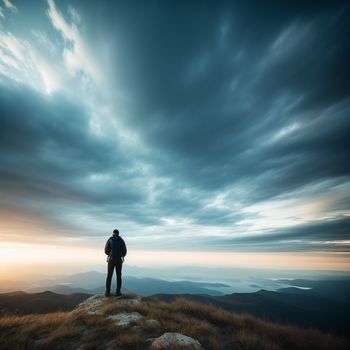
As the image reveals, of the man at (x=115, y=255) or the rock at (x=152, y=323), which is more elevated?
the man at (x=115, y=255)

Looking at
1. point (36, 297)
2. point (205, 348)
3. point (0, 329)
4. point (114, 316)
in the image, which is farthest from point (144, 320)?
point (36, 297)

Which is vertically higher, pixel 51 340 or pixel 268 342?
pixel 51 340

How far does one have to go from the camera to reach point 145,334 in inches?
246

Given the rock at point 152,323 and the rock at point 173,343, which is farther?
the rock at point 152,323

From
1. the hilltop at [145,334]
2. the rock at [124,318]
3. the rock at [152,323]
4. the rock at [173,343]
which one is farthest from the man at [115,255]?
the rock at [173,343]

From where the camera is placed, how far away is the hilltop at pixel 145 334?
543 cm

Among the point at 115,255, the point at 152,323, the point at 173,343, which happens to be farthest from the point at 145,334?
the point at 115,255

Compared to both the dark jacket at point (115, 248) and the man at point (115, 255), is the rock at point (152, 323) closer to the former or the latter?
the man at point (115, 255)

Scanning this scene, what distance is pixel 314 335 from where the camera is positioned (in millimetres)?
7449

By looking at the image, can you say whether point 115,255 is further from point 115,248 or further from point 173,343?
point 173,343

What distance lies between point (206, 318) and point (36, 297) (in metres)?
61.1

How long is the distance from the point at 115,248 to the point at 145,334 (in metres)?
5.79

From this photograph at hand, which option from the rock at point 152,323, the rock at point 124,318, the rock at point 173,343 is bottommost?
the rock at point 173,343

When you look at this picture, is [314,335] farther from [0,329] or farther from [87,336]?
[0,329]
